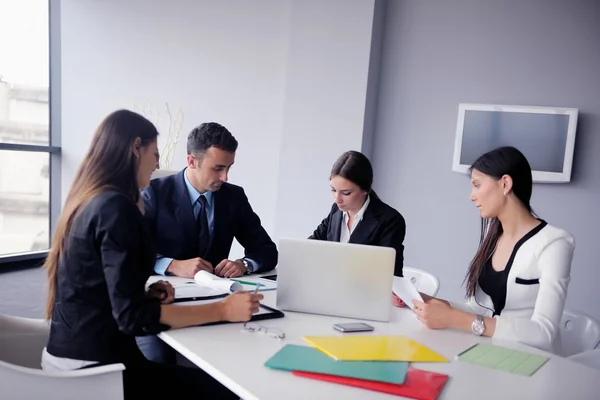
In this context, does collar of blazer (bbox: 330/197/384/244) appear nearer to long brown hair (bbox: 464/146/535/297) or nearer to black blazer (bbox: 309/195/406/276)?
black blazer (bbox: 309/195/406/276)

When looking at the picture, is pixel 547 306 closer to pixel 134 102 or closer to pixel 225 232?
pixel 225 232

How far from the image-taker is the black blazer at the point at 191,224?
2314mm

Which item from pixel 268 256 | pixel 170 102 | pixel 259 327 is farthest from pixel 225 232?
pixel 170 102

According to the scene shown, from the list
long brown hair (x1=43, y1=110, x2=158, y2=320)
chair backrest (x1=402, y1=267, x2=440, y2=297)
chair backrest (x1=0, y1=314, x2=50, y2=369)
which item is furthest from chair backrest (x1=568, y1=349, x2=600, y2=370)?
chair backrest (x1=0, y1=314, x2=50, y2=369)

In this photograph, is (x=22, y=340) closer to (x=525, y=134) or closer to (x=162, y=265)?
(x=162, y=265)

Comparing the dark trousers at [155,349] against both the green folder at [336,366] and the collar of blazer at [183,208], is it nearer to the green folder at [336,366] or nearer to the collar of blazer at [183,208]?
the collar of blazer at [183,208]

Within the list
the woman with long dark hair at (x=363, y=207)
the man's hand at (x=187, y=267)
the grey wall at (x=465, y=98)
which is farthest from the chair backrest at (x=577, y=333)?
the grey wall at (x=465, y=98)

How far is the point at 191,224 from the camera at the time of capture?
235 centimetres

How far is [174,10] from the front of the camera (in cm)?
483

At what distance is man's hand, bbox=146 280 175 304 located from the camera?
1733mm

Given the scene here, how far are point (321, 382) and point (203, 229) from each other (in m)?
1.28

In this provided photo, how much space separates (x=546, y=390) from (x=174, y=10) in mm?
4548

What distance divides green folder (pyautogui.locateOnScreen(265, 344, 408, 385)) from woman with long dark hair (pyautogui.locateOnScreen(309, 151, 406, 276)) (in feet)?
3.53

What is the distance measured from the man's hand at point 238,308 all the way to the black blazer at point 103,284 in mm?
199
